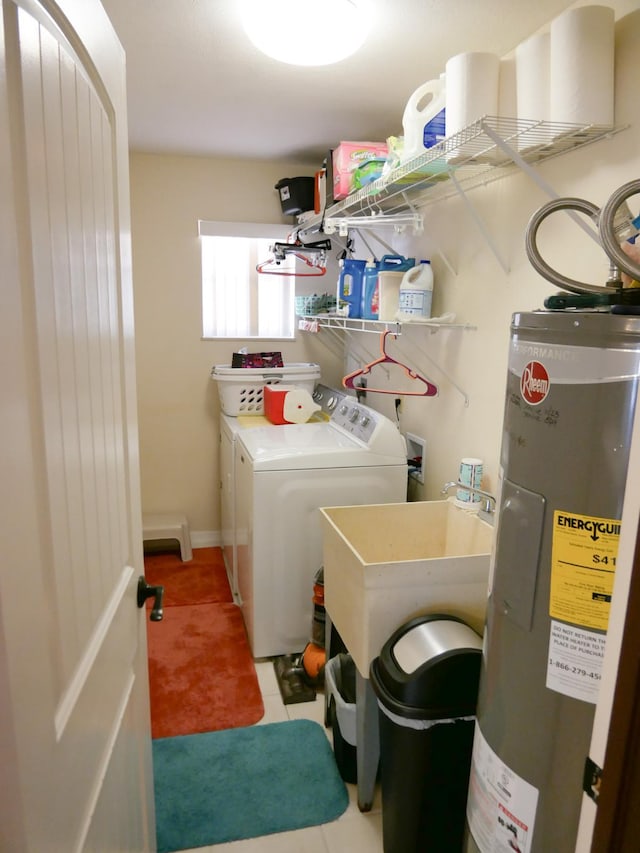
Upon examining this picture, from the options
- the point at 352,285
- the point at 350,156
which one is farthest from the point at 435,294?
the point at 350,156

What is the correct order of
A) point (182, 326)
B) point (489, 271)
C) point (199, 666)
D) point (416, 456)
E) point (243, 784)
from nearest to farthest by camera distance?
point (243, 784) → point (489, 271) → point (199, 666) → point (416, 456) → point (182, 326)

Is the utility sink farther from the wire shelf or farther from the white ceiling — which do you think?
the white ceiling

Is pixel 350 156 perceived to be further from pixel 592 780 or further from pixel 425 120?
pixel 592 780

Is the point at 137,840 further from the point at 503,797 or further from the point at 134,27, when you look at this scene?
the point at 134,27

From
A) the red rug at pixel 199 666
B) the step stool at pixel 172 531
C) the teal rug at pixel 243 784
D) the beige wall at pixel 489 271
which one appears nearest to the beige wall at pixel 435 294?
the beige wall at pixel 489 271

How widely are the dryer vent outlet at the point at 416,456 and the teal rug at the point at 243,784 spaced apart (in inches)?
43.6

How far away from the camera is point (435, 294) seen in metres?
2.33

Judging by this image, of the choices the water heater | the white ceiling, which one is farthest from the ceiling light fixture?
the water heater

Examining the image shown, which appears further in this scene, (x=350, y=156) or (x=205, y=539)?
(x=205, y=539)

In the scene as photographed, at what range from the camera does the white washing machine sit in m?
2.32

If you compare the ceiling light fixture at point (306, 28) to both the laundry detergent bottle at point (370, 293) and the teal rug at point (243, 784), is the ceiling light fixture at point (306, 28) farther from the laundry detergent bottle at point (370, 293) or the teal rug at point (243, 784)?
the teal rug at point (243, 784)

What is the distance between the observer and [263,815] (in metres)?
1.74

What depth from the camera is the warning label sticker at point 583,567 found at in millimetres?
895

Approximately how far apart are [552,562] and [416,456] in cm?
161
